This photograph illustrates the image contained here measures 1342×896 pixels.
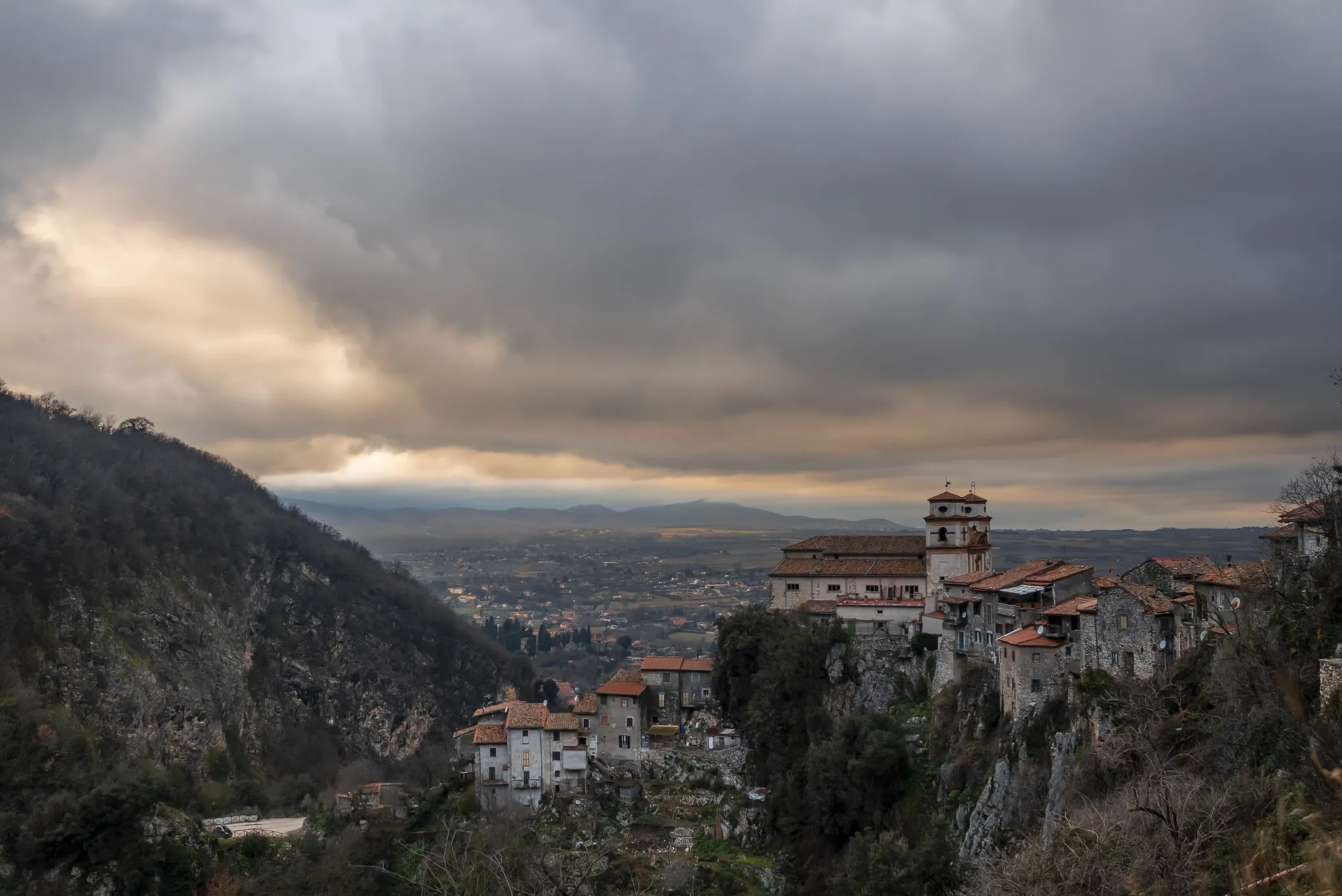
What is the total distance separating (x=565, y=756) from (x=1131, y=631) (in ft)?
110

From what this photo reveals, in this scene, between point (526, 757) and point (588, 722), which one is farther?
point (588, 722)

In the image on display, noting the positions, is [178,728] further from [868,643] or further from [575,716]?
[868,643]

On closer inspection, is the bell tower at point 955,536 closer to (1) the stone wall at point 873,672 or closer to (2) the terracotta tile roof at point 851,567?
(2) the terracotta tile roof at point 851,567

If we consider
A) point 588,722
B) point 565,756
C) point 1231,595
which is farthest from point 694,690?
point 1231,595

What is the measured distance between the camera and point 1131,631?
34.8m

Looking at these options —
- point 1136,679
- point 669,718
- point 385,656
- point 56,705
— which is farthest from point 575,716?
point 385,656

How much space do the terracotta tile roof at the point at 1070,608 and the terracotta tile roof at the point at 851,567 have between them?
17694 mm

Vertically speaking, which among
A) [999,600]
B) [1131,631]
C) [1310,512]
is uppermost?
[1310,512]

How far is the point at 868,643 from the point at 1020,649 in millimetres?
13241

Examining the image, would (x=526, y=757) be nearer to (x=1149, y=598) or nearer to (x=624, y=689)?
(x=624, y=689)

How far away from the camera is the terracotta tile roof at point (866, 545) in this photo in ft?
194

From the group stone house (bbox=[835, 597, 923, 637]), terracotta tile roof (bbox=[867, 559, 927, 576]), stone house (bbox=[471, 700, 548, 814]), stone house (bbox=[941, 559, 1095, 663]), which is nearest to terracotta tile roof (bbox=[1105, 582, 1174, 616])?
stone house (bbox=[941, 559, 1095, 663])

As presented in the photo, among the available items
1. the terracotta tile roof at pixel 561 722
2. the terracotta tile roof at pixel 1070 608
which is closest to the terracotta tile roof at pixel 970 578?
the terracotta tile roof at pixel 1070 608

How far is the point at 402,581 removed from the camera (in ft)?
468
